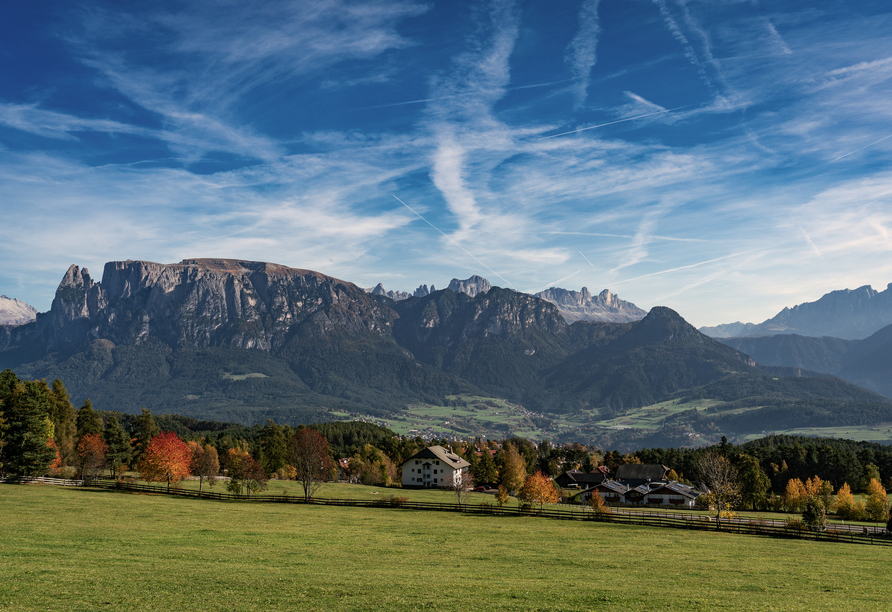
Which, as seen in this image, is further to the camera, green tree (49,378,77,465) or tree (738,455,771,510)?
tree (738,455,771,510)

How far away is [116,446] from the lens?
91312 mm

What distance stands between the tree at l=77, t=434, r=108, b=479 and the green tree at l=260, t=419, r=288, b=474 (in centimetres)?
3355

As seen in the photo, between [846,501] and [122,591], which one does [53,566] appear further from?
[846,501]

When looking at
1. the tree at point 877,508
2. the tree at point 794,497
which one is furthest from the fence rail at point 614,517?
the tree at point 794,497

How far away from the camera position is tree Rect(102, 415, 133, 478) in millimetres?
90188

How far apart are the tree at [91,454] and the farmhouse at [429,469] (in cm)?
6761

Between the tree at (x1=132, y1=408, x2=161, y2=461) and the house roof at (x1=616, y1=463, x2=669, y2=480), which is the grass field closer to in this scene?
the tree at (x1=132, y1=408, x2=161, y2=461)

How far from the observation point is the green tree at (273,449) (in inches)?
4679

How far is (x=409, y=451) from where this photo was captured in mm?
158250

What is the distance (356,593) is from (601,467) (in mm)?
150162

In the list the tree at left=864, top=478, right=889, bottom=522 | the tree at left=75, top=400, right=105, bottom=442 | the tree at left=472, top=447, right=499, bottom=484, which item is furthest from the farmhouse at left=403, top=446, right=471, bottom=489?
the tree at left=864, top=478, right=889, bottom=522

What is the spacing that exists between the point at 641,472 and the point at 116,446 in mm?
113364

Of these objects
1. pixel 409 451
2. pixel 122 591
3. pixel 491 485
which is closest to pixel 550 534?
pixel 122 591

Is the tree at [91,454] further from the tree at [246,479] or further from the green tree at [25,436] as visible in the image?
the tree at [246,479]
